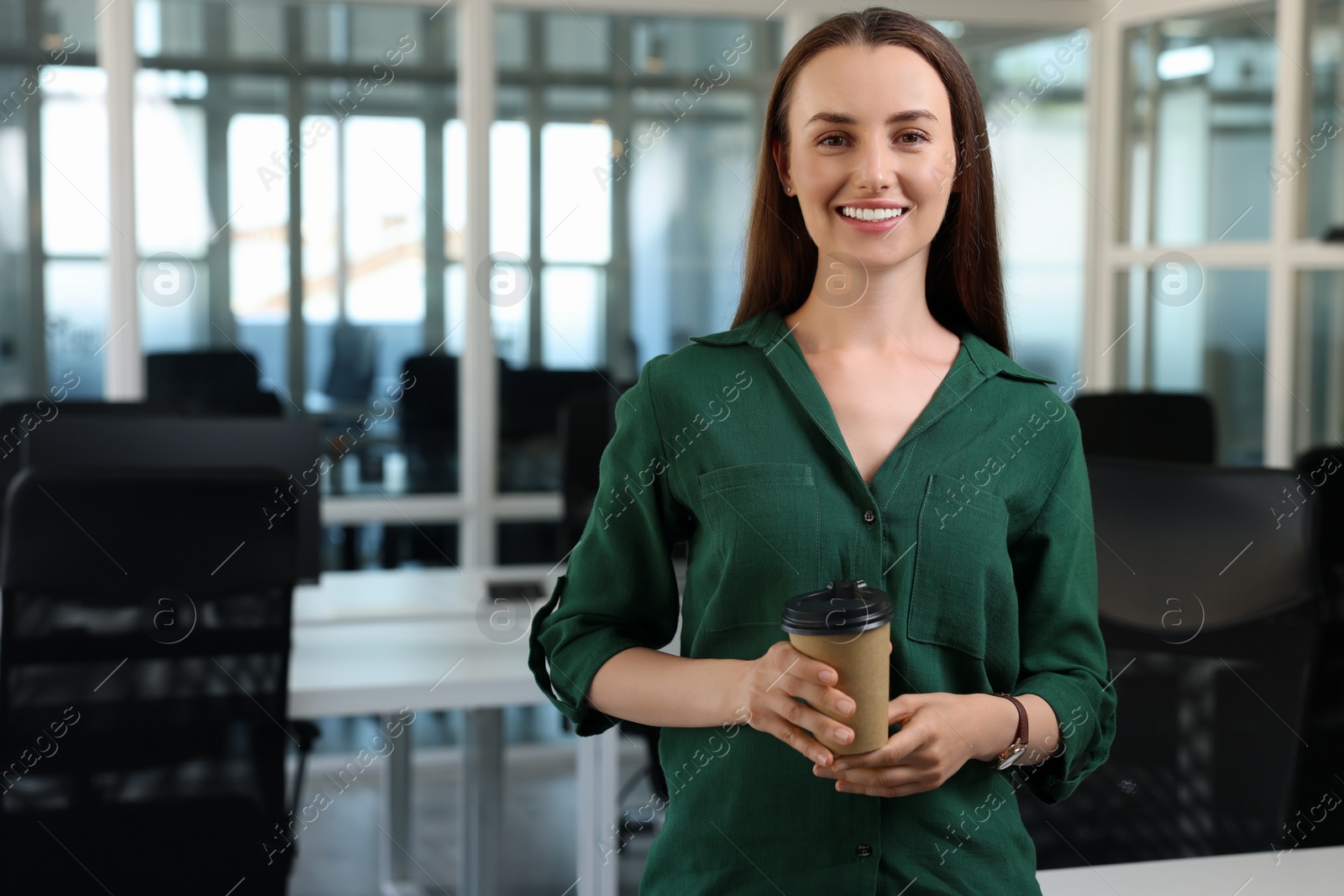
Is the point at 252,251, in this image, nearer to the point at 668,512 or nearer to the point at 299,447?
the point at 299,447

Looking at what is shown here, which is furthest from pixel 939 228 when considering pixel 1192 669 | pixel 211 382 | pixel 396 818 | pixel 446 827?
pixel 211 382

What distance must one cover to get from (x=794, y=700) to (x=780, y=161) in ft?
1.63

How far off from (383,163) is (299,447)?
174cm

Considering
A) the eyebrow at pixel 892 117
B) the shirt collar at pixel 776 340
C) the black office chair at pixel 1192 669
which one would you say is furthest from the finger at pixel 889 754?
the black office chair at pixel 1192 669

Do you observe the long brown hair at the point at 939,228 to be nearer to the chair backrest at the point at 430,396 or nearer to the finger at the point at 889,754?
the finger at the point at 889,754

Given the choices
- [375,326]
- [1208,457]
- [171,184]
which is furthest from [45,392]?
[1208,457]

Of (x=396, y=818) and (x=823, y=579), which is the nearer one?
(x=823, y=579)

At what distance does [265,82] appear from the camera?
4.03 m

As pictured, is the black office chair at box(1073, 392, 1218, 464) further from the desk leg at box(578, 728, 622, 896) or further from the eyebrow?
the eyebrow

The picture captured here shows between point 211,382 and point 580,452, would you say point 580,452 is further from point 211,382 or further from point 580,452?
point 211,382

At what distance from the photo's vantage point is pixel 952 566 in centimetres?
111

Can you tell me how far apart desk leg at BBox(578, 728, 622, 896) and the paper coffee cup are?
151 centimetres

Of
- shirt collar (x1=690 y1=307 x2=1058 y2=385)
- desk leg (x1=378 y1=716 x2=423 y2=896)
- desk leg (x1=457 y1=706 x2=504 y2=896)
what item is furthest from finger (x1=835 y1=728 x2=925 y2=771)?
desk leg (x1=378 y1=716 x2=423 y2=896)

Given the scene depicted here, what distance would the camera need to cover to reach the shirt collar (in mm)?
1182
